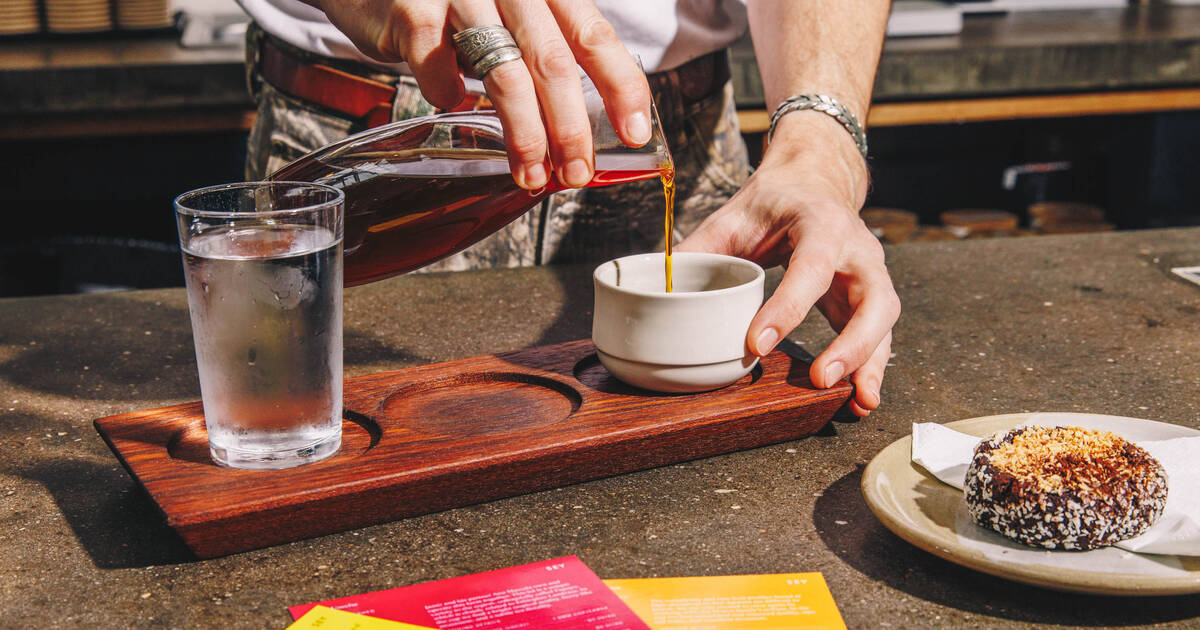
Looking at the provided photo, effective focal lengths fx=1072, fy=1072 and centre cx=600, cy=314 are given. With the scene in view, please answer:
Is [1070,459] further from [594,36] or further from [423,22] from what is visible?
[423,22]

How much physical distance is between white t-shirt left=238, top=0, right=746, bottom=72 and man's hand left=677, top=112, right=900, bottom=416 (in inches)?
9.0

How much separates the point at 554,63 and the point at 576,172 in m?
0.08

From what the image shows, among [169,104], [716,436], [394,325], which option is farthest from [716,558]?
[169,104]

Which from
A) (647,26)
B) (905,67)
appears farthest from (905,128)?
(647,26)

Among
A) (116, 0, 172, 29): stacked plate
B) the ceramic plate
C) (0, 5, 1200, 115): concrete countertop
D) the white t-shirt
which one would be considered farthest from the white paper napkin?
(116, 0, 172, 29): stacked plate

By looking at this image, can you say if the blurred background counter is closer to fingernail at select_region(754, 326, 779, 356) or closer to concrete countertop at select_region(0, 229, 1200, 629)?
concrete countertop at select_region(0, 229, 1200, 629)

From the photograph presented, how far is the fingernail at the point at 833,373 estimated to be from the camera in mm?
897

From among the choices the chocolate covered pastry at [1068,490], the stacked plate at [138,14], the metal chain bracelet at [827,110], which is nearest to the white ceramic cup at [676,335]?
the chocolate covered pastry at [1068,490]

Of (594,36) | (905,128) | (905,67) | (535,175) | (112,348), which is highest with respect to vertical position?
(594,36)

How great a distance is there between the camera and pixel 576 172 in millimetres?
829

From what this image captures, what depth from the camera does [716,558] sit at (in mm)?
701

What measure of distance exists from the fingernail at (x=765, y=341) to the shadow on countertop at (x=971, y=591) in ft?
0.57

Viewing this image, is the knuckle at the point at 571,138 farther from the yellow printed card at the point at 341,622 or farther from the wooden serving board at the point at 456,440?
the yellow printed card at the point at 341,622

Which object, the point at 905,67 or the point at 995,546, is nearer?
the point at 995,546
